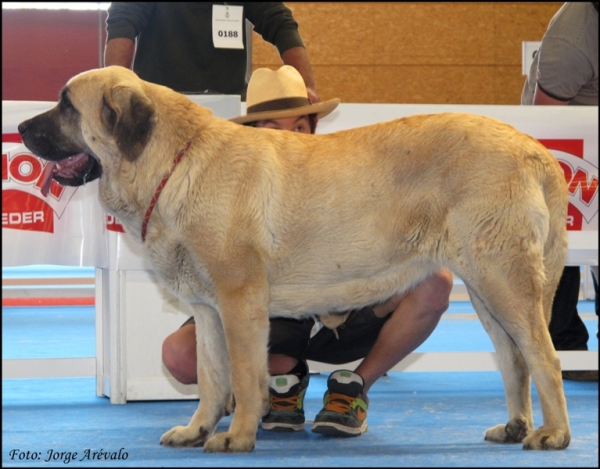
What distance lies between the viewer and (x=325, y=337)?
11.6ft

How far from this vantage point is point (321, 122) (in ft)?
13.6

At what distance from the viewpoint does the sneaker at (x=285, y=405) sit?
10.9 ft

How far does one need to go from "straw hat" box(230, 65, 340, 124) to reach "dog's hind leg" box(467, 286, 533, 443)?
115 cm

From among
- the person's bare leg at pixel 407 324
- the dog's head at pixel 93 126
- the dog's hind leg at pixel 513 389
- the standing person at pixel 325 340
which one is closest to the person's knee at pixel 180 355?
the standing person at pixel 325 340

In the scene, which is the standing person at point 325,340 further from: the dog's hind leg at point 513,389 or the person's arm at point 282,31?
the person's arm at point 282,31

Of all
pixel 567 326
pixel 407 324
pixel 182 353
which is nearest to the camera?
pixel 407 324

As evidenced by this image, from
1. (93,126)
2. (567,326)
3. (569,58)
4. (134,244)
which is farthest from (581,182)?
(93,126)

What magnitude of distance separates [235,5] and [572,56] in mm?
2014

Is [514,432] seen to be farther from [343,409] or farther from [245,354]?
[245,354]

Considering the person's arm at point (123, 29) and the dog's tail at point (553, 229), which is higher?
the person's arm at point (123, 29)

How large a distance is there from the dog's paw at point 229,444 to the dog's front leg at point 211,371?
0.23m

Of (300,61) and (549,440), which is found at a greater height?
(300,61)

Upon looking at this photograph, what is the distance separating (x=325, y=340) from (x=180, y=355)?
67 centimetres

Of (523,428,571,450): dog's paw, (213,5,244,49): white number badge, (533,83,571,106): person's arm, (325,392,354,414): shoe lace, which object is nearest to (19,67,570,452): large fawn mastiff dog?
(523,428,571,450): dog's paw
